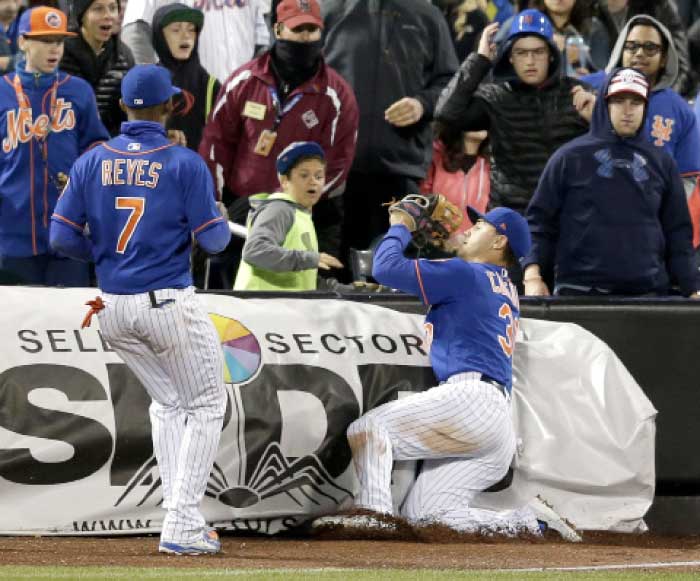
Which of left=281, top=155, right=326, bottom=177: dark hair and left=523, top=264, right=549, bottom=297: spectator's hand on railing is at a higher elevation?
left=281, top=155, right=326, bottom=177: dark hair

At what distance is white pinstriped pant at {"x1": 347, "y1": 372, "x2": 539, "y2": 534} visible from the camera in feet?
26.9

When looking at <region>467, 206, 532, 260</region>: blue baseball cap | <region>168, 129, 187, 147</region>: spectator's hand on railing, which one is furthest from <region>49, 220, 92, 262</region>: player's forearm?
<region>168, 129, 187, 147</region>: spectator's hand on railing

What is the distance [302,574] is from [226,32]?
19.0ft

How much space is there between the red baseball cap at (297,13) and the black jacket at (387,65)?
0.71 metres

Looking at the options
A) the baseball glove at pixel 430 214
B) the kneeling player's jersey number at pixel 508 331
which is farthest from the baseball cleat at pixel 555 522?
the baseball glove at pixel 430 214

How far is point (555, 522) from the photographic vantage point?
8.49m

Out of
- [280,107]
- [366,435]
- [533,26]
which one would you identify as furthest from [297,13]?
[366,435]

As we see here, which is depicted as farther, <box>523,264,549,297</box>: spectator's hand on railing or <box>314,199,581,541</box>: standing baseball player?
<box>523,264,549,297</box>: spectator's hand on railing

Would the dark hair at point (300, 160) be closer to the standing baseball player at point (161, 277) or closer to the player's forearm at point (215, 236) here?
the standing baseball player at point (161, 277)

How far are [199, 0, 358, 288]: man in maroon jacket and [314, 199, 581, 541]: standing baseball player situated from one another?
7.43 ft

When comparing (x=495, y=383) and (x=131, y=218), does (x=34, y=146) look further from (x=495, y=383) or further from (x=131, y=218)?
(x=495, y=383)

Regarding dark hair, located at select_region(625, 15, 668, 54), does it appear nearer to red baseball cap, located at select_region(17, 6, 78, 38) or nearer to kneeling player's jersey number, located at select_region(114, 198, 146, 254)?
red baseball cap, located at select_region(17, 6, 78, 38)

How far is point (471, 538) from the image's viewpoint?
8234 mm

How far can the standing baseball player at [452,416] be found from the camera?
8.23 metres
